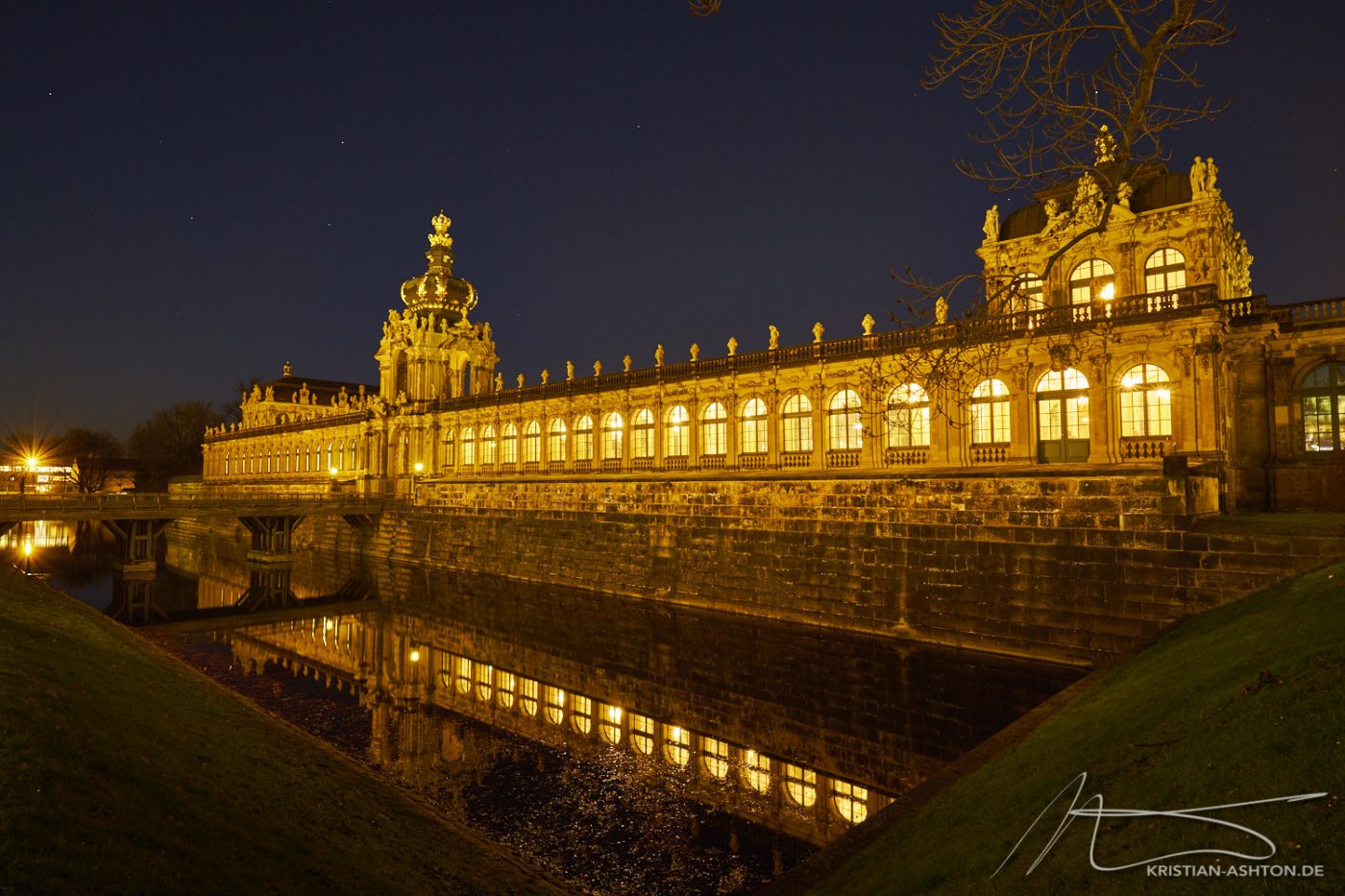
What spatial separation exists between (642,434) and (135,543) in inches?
1122

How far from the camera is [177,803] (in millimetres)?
7457

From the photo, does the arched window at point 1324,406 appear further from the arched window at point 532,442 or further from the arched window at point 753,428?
A: the arched window at point 532,442

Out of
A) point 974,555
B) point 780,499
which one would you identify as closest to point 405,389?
point 780,499

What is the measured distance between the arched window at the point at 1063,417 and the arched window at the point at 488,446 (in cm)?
3161

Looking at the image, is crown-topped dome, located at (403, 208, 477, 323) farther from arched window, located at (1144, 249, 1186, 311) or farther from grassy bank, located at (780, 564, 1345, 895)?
grassy bank, located at (780, 564, 1345, 895)

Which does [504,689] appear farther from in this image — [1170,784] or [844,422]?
[1170,784]

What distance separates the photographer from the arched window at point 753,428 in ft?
103

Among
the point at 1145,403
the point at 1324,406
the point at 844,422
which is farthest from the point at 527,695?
the point at 1324,406

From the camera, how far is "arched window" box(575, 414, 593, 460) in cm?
3941

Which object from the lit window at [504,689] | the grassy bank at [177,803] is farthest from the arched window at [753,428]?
the grassy bank at [177,803]

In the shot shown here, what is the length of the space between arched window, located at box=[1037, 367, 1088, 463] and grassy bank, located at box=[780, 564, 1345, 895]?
13.5m

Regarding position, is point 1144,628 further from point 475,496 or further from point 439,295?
point 439,295

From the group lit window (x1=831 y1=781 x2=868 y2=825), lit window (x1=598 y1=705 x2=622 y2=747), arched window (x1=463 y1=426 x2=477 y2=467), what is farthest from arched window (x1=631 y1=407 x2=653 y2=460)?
lit window (x1=831 y1=781 x2=868 y2=825)

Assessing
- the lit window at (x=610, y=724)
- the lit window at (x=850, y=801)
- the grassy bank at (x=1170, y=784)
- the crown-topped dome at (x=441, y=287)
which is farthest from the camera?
the crown-topped dome at (x=441, y=287)
